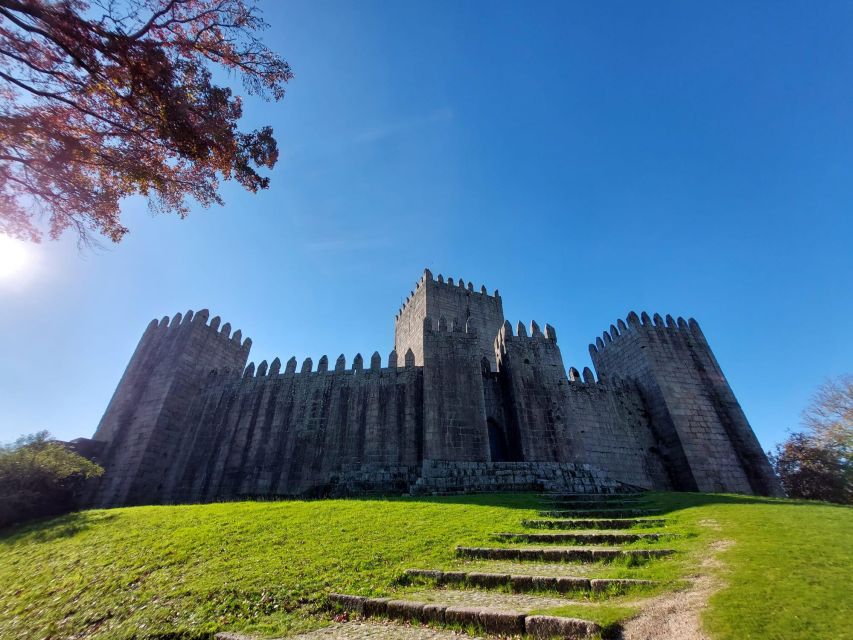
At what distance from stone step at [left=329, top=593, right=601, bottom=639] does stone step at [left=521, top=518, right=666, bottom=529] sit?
4.69m

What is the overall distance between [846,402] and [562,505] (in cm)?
2333

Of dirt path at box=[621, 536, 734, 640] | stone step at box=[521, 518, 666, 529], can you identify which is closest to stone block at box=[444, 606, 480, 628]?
dirt path at box=[621, 536, 734, 640]

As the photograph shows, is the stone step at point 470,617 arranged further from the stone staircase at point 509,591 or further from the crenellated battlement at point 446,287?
the crenellated battlement at point 446,287

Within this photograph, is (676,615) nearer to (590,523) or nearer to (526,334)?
(590,523)

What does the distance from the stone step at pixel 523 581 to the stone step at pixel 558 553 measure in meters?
1.19

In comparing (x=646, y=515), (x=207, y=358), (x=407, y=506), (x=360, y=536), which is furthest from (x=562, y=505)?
(x=207, y=358)

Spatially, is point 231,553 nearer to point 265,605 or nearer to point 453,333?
point 265,605

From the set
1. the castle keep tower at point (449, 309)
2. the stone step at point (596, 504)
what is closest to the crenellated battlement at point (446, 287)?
the castle keep tower at point (449, 309)

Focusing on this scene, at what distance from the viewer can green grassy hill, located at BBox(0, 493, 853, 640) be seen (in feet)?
14.2

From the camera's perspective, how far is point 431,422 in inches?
666

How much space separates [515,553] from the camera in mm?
7082

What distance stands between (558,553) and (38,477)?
2097 centimetres

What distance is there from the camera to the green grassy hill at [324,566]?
4.32 metres

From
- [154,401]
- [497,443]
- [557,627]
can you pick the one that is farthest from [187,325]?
[557,627]
